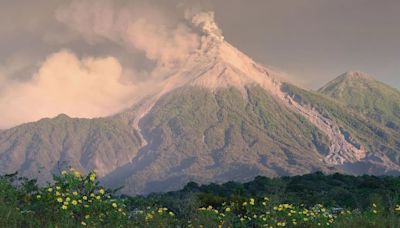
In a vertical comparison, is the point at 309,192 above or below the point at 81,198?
above

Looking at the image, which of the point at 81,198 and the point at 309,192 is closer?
the point at 81,198

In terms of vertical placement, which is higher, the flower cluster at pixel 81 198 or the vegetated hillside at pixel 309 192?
the vegetated hillside at pixel 309 192

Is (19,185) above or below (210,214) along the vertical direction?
above

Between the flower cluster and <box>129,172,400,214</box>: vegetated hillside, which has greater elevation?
<box>129,172,400,214</box>: vegetated hillside

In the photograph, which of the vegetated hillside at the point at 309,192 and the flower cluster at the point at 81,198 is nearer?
the flower cluster at the point at 81,198

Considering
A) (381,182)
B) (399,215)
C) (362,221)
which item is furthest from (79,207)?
(381,182)

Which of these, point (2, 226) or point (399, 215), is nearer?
point (2, 226)

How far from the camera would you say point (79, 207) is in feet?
48.3

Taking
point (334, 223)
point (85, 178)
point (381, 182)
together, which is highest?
point (381, 182)

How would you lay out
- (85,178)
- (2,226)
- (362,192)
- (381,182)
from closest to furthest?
1. (2,226)
2. (85,178)
3. (362,192)
4. (381,182)

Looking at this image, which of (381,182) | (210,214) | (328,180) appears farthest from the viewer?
(328,180)

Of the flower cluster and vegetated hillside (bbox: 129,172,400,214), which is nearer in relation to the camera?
the flower cluster

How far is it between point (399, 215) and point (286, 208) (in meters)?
4.77

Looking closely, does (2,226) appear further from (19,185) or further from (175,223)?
(175,223)
